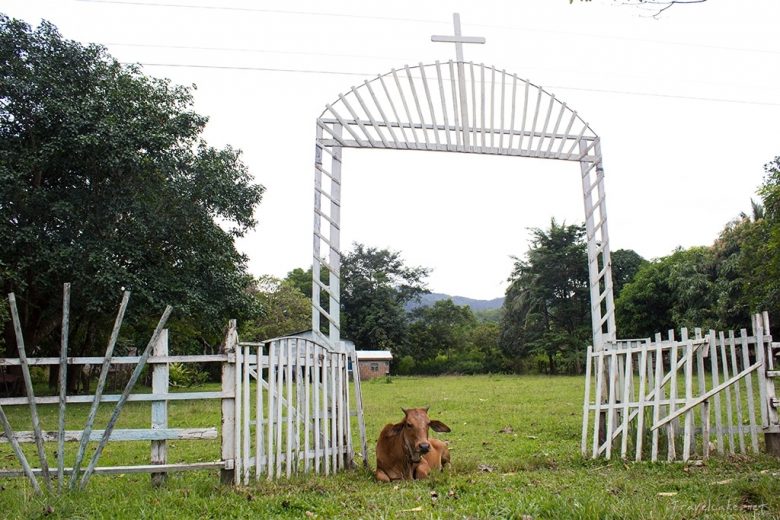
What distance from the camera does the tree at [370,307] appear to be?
50219 mm

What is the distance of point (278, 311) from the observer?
4625 centimetres

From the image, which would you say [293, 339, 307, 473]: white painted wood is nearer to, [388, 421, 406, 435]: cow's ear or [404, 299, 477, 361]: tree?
[388, 421, 406, 435]: cow's ear

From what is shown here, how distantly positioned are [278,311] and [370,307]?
8167mm

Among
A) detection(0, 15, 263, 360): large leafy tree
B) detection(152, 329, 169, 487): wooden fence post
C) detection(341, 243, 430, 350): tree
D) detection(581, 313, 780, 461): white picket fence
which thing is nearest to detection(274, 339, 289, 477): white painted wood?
detection(152, 329, 169, 487): wooden fence post

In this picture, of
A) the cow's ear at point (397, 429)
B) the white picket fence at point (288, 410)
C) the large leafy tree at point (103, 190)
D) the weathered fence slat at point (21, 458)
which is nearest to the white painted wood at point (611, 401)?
the cow's ear at point (397, 429)

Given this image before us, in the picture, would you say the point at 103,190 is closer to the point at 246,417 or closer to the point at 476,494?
the point at 246,417

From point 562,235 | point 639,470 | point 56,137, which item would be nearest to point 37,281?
point 56,137

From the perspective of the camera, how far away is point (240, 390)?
249 inches

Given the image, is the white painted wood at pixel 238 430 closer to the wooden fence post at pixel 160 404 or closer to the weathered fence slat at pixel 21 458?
the wooden fence post at pixel 160 404

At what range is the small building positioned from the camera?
43875mm

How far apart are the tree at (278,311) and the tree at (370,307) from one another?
429cm

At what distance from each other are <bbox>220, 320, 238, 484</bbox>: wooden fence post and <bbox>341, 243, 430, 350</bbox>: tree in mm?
43639

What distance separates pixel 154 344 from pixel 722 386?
6160 mm

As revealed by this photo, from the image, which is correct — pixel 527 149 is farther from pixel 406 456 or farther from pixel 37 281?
pixel 37 281
